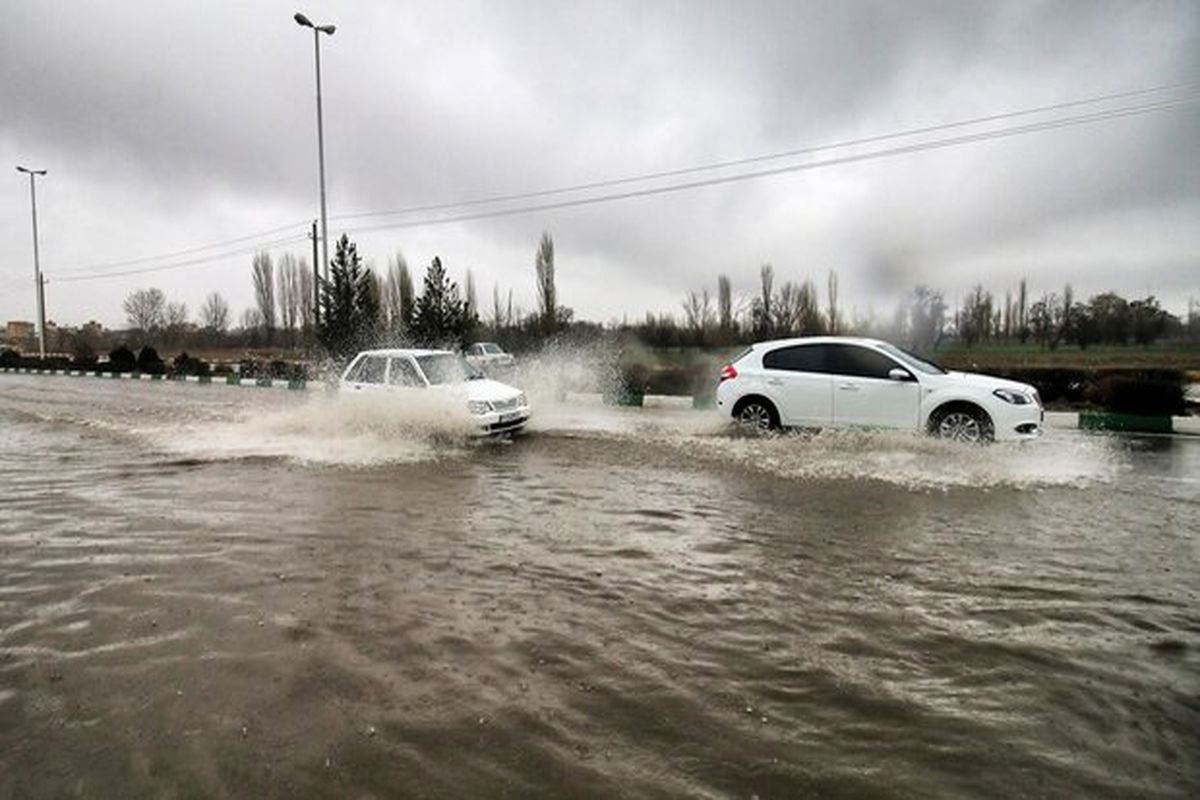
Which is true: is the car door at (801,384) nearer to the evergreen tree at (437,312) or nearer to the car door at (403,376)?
the car door at (403,376)

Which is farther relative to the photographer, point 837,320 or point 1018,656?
point 837,320

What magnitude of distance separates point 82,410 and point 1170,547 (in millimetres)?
20893

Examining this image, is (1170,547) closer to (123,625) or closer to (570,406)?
(123,625)

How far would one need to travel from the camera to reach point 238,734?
2.68 meters

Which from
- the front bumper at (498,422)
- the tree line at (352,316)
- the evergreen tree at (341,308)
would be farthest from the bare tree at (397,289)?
the front bumper at (498,422)

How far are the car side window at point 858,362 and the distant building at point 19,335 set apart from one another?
8936 centimetres

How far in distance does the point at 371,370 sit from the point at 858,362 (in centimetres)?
776

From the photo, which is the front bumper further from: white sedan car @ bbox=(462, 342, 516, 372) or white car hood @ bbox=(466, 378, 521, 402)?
white sedan car @ bbox=(462, 342, 516, 372)

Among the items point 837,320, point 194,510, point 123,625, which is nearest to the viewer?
point 123,625

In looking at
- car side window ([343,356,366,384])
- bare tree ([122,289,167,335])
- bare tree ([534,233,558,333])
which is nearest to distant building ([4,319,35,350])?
bare tree ([122,289,167,335])

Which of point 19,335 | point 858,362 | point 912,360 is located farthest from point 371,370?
point 19,335

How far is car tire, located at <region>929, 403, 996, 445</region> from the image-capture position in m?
8.89

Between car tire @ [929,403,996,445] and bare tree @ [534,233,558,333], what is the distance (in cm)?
2948

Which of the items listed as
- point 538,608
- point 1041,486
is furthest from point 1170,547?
point 538,608
